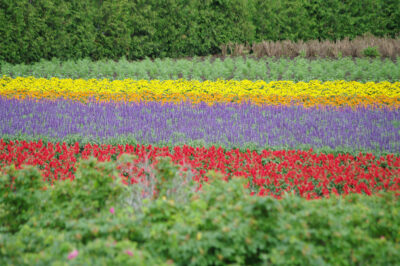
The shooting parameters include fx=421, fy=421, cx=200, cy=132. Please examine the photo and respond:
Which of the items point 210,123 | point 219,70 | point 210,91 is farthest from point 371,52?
point 210,123

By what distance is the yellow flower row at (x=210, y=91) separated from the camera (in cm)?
859

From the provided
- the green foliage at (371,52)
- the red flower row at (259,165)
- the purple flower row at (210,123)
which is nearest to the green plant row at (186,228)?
the red flower row at (259,165)

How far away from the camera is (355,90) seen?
30.1 ft

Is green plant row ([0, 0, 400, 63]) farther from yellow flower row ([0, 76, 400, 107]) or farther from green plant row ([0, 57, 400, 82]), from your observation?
yellow flower row ([0, 76, 400, 107])

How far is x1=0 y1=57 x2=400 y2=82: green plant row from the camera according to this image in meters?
10.8

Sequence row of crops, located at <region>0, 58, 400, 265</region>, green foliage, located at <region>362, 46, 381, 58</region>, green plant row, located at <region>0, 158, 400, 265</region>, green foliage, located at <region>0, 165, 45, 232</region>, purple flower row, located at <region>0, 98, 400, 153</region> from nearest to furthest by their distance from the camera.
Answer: green plant row, located at <region>0, 158, 400, 265</region>, row of crops, located at <region>0, 58, 400, 265</region>, green foliage, located at <region>0, 165, 45, 232</region>, purple flower row, located at <region>0, 98, 400, 153</region>, green foliage, located at <region>362, 46, 381, 58</region>

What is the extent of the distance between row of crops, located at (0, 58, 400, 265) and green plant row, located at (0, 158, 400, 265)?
0.01 m

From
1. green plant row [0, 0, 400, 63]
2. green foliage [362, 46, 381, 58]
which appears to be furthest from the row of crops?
green foliage [362, 46, 381, 58]

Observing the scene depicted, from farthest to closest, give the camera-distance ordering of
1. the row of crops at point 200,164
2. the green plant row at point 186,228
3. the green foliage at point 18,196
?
the green foliage at point 18,196
the row of crops at point 200,164
the green plant row at point 186,228

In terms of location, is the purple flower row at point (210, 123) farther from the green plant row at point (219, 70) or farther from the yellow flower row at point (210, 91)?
the green plant row at point (219, 70)

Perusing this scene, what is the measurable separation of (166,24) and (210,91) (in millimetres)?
6014

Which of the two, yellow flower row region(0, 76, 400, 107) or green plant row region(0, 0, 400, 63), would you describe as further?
green plant row region(0, 0, 400, 63)

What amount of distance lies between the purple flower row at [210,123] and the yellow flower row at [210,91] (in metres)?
0.54

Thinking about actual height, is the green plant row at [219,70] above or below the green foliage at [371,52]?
below
